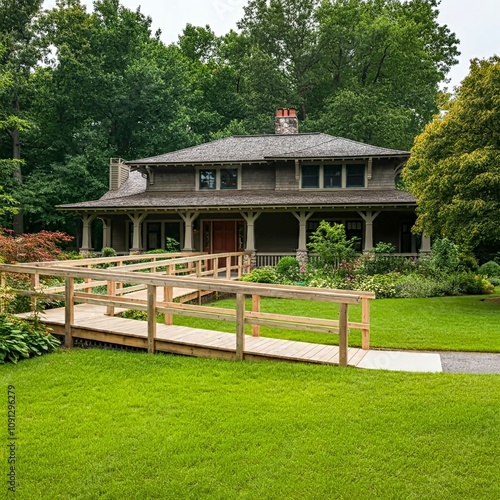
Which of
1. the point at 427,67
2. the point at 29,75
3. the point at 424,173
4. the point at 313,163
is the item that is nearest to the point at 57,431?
the point at 424,173

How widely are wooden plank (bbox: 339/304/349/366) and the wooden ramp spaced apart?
14 cm

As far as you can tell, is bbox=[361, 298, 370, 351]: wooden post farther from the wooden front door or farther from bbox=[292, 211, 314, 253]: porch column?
the wooden front door

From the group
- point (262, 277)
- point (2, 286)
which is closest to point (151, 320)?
point (2, 286)

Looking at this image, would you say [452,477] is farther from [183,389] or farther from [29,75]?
[29,75]

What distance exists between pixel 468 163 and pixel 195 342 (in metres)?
9.55

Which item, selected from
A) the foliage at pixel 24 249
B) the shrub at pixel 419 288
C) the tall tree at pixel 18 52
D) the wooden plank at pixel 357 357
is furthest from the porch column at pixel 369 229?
the tall tree at pixel 18 52

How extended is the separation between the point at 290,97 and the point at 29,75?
21942 mm

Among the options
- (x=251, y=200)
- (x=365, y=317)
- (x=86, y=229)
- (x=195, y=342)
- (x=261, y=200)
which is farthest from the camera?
(x=86, y=229)

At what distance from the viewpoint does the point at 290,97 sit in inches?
1692

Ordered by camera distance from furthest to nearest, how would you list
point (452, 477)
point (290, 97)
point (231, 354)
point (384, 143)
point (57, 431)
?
point (290, 97) < point (384, 143) < point (231, 354) < point (57, 431) < point (452, 477)

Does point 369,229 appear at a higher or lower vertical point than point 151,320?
higher

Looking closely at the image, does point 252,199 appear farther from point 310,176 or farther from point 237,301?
point 237,301

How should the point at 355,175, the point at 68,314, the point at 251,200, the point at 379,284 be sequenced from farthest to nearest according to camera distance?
the point at 355,175 → the point at 251,200 → the point at 379,284 → the point at 68,314

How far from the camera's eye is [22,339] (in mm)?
7445
